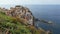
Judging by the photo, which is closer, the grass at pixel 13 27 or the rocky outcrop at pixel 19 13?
the grass at pixel 13 27

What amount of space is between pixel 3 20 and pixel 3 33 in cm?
190

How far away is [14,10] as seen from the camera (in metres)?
20.8

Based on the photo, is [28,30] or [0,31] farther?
[28,30]

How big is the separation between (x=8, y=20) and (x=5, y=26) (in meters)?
1.30

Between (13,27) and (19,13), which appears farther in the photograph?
(19,13)

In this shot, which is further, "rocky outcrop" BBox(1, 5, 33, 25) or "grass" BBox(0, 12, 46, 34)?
"rocky outcrop" BBox(1, 5, 33, 25)

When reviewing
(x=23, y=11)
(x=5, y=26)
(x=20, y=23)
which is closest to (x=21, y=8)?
(x=23, y=11)

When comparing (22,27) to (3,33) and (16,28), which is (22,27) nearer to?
(16,28)

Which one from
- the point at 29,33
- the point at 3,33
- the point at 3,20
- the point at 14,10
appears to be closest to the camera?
the point at 3,33

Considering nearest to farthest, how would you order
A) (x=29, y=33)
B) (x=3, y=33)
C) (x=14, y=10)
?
(x=3, y=33), (x=29, y=33), (x=14, y=10)

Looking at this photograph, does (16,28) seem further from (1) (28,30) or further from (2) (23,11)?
(2) (23,11)

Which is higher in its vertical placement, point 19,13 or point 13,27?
point 13,27

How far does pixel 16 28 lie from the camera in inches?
538

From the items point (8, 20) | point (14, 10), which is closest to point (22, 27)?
point (8, 20)
